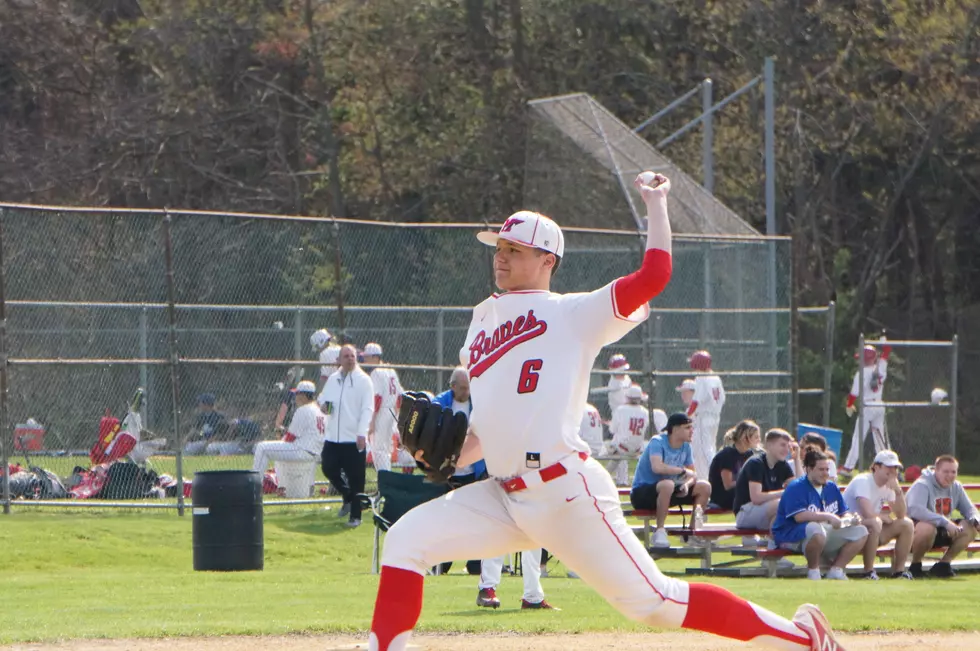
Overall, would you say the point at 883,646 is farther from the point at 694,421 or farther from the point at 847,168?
the point at 847,168

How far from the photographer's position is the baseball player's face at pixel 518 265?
19.7ft

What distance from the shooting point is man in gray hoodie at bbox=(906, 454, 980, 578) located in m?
14.2

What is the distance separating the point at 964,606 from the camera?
36.3 ft

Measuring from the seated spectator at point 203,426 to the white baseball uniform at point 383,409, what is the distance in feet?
5.46

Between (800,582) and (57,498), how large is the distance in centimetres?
756

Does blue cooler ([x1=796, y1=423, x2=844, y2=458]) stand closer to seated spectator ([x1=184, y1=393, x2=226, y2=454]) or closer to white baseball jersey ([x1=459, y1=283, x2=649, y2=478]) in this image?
seated spectator ([x1=184, y1=393, x2=226, y2=454])

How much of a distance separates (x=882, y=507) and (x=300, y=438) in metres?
6.01

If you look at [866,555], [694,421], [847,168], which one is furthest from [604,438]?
[847,168]

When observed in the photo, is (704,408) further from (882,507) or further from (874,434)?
(874,434)

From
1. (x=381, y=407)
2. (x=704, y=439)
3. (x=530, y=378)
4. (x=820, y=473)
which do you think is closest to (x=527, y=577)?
(x=820, y=473)

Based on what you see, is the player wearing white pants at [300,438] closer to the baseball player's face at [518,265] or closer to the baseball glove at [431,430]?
the baseball glove at [431,430]

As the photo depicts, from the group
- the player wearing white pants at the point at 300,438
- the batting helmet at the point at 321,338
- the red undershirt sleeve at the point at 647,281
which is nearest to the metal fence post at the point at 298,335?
the batting helmet at the point at 321,338

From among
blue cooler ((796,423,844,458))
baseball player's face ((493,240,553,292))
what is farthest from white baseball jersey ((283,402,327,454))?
baseball player's face ((493,240,553,292))

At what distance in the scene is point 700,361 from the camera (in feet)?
58.6
